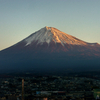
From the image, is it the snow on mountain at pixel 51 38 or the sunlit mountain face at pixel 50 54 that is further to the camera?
the snow on mountain at pixel 51 38

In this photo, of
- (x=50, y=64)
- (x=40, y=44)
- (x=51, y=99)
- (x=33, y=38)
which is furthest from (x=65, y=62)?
(x=51, y=99)

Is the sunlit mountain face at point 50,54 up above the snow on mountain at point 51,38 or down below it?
below

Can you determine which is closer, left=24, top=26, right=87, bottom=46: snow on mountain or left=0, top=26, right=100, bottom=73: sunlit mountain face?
left=0, top=26, right=100, bottom=73: sunlit mountain face

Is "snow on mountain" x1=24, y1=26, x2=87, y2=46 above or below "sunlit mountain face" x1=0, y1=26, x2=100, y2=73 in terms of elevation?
above

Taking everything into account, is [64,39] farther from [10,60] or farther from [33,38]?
[10,60]

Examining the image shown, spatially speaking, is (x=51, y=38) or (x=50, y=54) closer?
(x=50, y=54)

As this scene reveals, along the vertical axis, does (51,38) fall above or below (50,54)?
above
